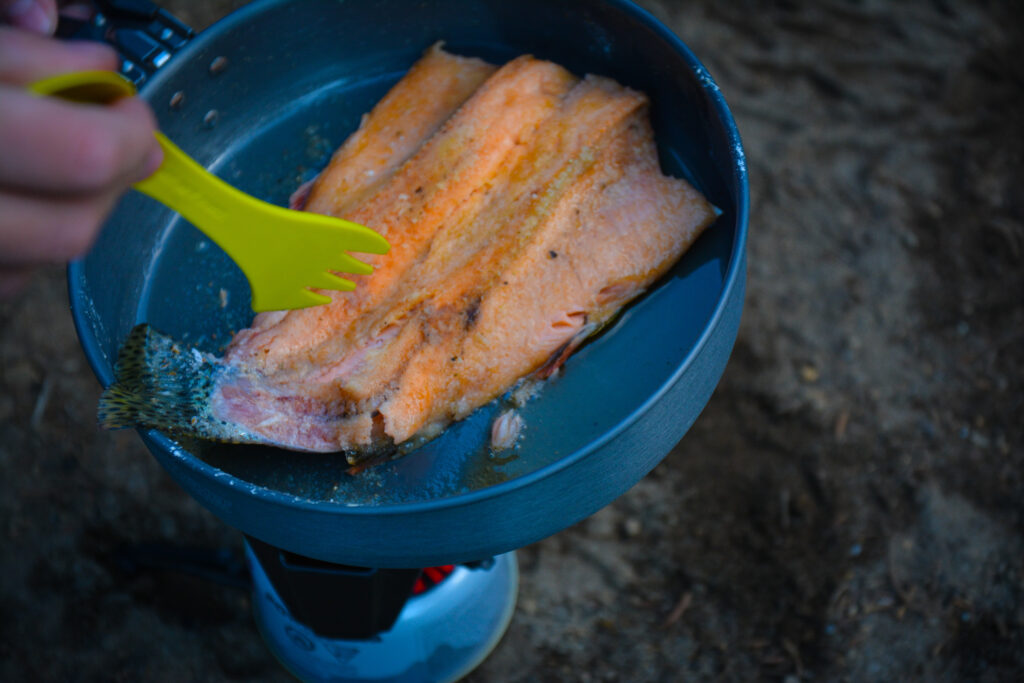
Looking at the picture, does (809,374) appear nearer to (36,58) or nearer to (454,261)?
(454,261)

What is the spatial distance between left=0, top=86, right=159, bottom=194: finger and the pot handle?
2.63 ft

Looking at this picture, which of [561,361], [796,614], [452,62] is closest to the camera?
[561,361]

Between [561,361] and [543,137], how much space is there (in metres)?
0.55

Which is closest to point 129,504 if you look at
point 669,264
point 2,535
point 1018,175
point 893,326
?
point 2,535

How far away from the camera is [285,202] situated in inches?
72.4

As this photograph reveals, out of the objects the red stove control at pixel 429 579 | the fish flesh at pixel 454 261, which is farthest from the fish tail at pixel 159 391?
the red stove control at pixel 429 579

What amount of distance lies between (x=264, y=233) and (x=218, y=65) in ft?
1.93

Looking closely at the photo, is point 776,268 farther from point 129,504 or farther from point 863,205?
point 129,504

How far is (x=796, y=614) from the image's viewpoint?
101 inches

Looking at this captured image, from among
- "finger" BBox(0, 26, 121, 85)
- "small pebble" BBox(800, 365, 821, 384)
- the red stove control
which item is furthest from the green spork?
"small pebble" BBox(800, 365, 821, 384)

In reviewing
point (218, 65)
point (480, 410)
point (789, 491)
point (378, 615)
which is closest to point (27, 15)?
point (218, 65)

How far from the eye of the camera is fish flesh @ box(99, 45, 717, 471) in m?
1.54

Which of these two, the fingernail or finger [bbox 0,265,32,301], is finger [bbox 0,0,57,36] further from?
finger [bbox 0,265,32,301]

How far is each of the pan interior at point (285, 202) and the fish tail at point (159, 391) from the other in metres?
0.06
